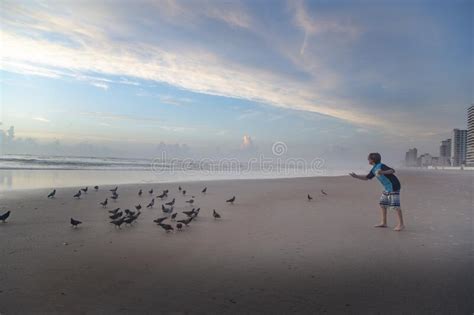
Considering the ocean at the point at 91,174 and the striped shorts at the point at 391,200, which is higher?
the striped shorts at the point at 391,200

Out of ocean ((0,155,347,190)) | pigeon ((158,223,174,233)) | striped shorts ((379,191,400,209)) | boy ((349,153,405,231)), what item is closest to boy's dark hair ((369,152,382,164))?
boy ((349,153,405,231))

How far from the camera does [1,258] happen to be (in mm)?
4992

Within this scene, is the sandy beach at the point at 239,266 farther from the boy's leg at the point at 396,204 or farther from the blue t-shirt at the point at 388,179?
the blue t-shirt at the point at 388,179

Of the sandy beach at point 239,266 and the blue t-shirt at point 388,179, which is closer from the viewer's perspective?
the sandy beach at point 239,266

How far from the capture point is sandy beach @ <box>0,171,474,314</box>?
349 cm

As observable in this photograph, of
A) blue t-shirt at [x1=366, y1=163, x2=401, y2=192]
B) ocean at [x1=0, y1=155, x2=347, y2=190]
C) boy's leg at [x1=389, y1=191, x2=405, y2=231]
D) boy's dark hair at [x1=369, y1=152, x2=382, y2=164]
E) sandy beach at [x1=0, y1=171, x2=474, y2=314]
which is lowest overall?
sandy beach at [x1=0, y1=171, x2=474, y2=314]

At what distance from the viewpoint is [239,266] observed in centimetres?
465

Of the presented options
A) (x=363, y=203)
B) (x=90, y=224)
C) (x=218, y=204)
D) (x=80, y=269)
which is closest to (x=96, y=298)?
(x=80, y=269)

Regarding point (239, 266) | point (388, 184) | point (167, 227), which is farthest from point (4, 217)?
point (388, 184)

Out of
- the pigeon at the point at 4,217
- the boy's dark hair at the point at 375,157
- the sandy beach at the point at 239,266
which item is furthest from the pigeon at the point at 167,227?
the boy's dark hair at the point at 375,157

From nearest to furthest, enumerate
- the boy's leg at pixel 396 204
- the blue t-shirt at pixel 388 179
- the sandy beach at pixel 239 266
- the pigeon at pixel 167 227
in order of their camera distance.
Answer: the sandy beach at pixel 239 266, the pigeon at pixel 167 227, the boy's leg at pixel 396 204, the blue t-shirt at pixel 388 179

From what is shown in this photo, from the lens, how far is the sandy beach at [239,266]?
3.49 meters

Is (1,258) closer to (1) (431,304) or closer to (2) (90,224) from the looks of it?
(2) (90,224)

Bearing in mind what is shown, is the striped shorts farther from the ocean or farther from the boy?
the ocean
